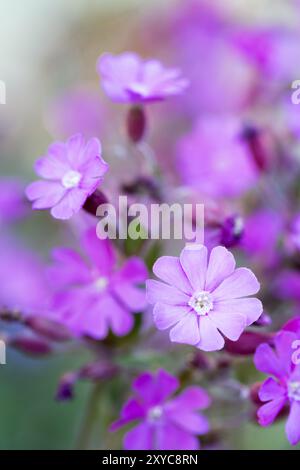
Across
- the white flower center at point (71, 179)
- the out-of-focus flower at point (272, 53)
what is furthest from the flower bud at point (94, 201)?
the out-of-focus flower at point (272, 53)

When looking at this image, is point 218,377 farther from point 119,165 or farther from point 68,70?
point 68,70

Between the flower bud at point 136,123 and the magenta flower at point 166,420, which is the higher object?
the flower bud at point 136,123

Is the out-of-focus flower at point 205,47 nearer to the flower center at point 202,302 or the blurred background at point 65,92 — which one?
the blurred background at point 65,92

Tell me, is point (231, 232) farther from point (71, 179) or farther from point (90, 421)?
point (90, 421)

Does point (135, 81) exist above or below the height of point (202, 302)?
above

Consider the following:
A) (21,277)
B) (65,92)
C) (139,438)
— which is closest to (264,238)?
(139,438)

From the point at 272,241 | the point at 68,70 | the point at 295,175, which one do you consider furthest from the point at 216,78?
the point at 272,241

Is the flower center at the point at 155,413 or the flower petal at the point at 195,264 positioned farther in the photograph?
the flower center at the point at 155,413
